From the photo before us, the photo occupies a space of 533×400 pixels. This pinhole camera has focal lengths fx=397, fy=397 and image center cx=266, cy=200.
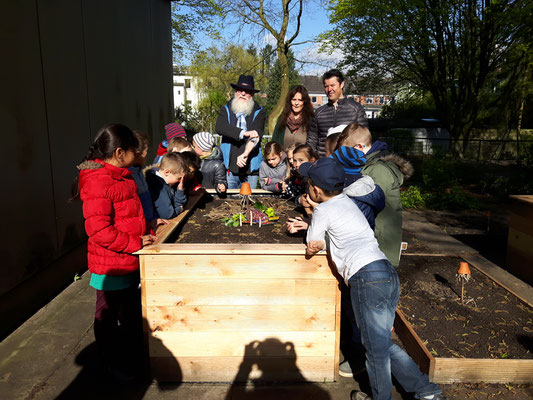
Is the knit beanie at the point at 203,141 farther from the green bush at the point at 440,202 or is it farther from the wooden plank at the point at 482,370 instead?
the green bush at the point at 440,202

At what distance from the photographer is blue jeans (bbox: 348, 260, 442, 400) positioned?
2.16 m

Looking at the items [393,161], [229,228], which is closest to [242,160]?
[229,228]

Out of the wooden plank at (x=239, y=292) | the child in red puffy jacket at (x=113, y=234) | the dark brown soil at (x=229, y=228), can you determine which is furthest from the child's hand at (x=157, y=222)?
the wooden plank at (x=239, y=292)

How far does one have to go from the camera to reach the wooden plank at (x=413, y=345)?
2.73 meters

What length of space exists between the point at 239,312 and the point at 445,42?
16.2 m

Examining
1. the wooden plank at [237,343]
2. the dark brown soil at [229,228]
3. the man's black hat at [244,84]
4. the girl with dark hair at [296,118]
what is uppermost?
the man's black hat at [244,84]

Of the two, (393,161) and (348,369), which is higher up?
(393,161)

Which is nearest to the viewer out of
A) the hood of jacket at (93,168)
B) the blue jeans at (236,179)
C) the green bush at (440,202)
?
the hood of jacket at (93,168)

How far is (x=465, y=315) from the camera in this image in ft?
11.3

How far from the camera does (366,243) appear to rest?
2250 millimetres

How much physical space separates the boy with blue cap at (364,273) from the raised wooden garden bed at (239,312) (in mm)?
247

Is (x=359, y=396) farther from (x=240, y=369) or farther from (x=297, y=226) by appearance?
(x=297, y=226)

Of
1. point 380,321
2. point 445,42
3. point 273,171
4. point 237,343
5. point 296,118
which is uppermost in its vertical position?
point 445,42

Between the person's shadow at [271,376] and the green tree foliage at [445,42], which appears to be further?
the green tree foliage at [445,42]
